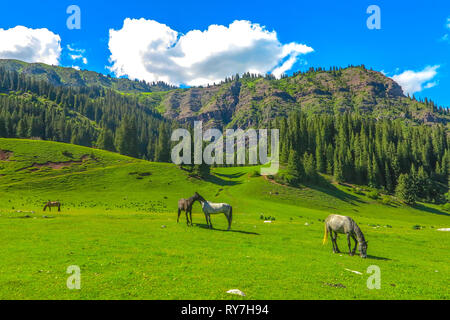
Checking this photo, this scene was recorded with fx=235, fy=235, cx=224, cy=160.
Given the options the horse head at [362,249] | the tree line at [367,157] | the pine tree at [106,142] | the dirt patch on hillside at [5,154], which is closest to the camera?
the horse head at [362,249]

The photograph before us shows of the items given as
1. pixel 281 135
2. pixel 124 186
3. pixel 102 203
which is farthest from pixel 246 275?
pixel 281 135

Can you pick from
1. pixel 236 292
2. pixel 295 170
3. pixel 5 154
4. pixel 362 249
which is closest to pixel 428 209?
pixel 295 170

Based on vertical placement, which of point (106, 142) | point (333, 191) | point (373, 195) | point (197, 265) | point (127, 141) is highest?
point (127, 141)

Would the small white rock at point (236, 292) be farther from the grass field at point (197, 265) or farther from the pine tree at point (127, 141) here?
the pine tree at point (127, 141)

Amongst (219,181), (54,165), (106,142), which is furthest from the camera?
(106,142)

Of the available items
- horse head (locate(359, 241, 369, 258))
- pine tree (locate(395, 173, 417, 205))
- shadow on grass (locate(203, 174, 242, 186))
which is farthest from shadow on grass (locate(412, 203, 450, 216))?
horse head (locate(359, 241, 369, 258))

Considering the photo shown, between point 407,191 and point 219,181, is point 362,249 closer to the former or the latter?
point 219,181

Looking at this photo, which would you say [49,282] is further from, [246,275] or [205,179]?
[205,179]

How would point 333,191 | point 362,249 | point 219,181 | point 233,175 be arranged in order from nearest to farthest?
point 362,249, point 333,191, point 219,181, point 233,175

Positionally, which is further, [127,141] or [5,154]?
[127,141]

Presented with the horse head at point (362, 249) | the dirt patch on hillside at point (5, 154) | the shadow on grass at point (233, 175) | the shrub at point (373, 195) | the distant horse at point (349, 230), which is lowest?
the shrub at point (373, 195)

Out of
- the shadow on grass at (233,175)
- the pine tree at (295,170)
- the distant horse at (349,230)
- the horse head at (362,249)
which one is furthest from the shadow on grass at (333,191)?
the horse head at (362,249)

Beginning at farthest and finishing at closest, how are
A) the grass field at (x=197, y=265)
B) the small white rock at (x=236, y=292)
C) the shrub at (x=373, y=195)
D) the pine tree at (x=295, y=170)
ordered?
the shrub at (x=373, y=195) < the pine tree at (x=295, y=170) < the grass field at (x=197, y=265) < the small white rock at (x=236, y=292)

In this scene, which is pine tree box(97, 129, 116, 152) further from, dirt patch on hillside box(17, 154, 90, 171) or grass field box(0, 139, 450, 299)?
grass field box(0, 139, 450, 299)
